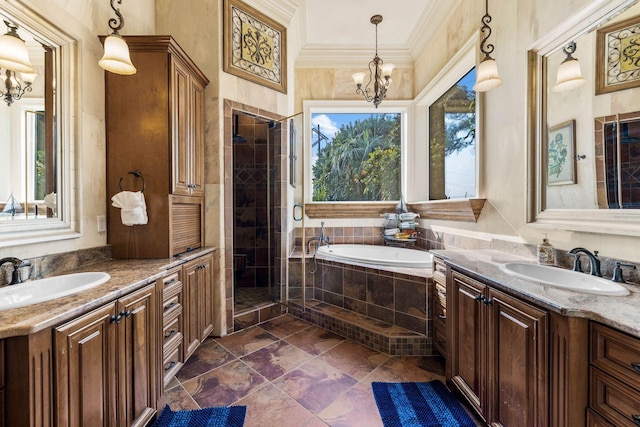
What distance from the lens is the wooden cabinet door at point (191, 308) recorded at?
2.05 meters

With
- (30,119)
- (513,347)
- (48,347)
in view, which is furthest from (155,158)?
(513,347)

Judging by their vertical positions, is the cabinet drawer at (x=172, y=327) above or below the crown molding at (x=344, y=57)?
below

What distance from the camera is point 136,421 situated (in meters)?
1.38

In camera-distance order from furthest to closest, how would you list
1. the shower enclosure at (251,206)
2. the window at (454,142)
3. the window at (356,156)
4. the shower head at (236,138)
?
the window at (356,156) → the shower enclosure at (251,206) → the shower head at (236,138) → the window at (454,142)

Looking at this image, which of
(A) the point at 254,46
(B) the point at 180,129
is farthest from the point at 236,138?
Result: (B) the point at 180,129

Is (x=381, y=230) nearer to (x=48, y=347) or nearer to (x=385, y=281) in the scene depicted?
(x=385, y=281)

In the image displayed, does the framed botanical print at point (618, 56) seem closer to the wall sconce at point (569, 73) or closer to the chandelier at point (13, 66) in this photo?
the wall sconce at point (569, 73)

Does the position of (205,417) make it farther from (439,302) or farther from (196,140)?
(196,140)

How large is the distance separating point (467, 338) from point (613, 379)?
28.5 inches

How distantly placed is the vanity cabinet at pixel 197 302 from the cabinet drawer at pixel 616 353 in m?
2.22

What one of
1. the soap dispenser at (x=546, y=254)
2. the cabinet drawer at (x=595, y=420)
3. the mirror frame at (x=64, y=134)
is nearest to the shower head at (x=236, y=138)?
the mirror frame at (x=64, y=134)

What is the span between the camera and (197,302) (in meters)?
2.22

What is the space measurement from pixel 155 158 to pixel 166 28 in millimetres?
1387

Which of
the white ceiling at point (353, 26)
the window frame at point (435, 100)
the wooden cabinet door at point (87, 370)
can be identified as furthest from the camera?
the white ceiling at point (353, 26)
